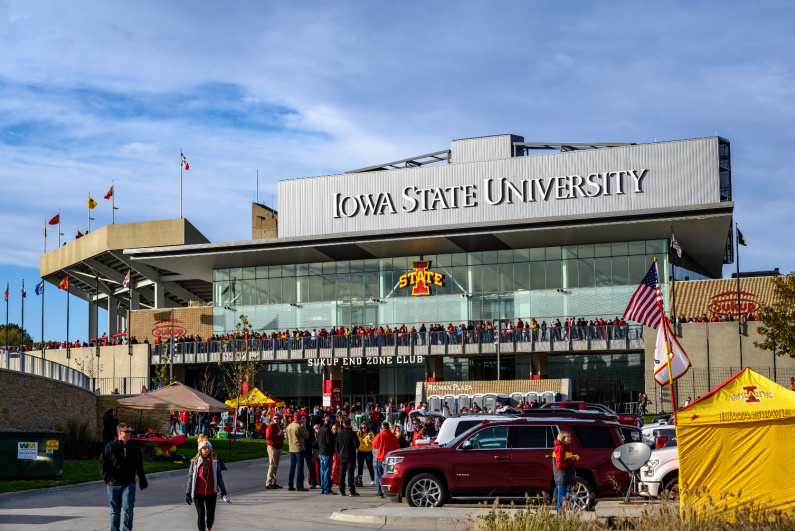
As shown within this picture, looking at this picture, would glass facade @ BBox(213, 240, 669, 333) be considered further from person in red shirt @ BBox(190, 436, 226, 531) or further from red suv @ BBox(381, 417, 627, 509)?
person in red shirt @ BBox(190, 436, 226, 531)

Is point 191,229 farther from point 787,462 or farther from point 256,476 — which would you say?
point 787,462

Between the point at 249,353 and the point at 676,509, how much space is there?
2026 inches

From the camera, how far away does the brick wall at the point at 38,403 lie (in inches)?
1150

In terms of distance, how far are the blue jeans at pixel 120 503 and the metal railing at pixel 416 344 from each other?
131ft

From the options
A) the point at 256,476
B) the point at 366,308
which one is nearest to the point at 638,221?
the point at 366,308

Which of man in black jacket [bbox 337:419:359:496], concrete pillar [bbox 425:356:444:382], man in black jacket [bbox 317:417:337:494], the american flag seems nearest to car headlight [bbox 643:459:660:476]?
man in black jacket [bbox 337:419:359:496]

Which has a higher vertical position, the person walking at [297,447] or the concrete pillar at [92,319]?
the concrete pillar at [92,319]

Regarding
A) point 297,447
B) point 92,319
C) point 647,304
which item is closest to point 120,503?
point 297,447

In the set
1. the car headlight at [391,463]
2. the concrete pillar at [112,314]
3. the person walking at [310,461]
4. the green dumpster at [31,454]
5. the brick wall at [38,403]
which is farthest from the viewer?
the concrete pillar at [112,314]

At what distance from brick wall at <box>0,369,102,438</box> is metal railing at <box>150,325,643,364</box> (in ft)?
85.6

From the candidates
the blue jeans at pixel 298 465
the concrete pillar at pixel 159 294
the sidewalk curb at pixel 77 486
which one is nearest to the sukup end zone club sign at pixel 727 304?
the sidewalk curb at pixel 77 486

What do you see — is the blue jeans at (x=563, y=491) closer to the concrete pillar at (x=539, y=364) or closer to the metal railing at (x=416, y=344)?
the metal railing at (x=416, y=344)

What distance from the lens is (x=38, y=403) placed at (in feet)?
99.7

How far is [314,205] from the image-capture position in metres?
67.9
